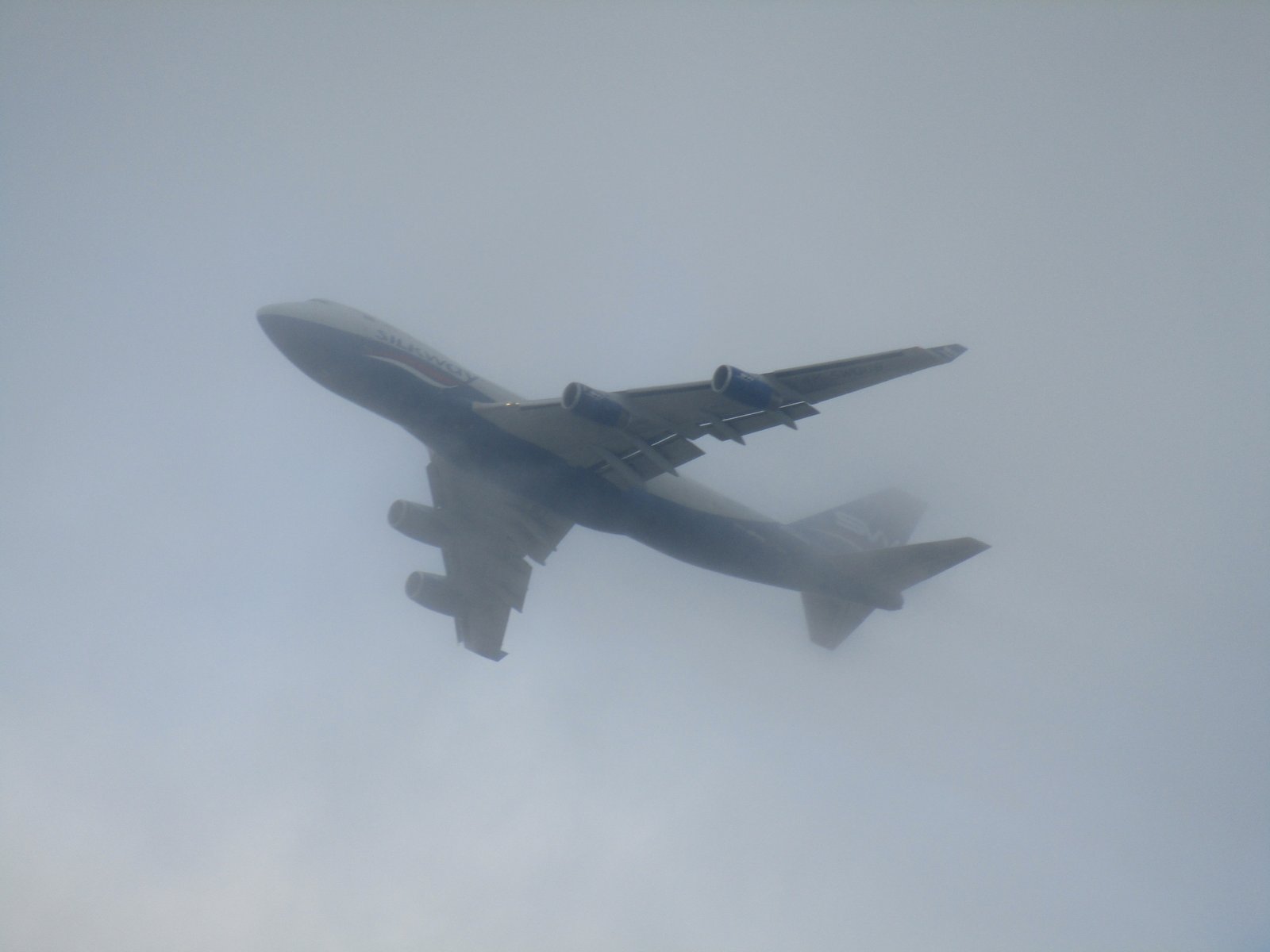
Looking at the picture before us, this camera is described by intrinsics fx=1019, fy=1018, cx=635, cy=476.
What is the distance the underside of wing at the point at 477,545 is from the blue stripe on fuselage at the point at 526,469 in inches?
178

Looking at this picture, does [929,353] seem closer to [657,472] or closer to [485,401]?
[657,472]

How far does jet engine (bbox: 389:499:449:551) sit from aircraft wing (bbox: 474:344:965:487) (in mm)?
7384

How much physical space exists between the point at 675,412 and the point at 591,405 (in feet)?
7.68

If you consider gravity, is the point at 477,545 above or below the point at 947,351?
below

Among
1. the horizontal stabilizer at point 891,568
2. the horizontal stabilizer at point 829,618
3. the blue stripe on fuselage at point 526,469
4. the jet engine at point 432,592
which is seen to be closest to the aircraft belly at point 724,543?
the blue stripe on fuselage at point 526,469

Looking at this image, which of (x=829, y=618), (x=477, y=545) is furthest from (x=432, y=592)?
(x=829, y=618)

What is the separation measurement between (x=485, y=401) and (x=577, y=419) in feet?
10.9

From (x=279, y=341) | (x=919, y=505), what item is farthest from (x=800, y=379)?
(x=919, y=505)

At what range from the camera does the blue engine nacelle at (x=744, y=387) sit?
24.5 m

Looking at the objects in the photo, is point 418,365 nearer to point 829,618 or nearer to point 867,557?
point 867,557

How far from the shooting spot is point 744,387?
80.7ft

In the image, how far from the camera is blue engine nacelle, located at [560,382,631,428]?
2609cm

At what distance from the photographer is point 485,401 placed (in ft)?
95.9

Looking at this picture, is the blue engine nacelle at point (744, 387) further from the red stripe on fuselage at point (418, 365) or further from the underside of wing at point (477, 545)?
the underside of wing at point (477, 545)
